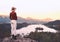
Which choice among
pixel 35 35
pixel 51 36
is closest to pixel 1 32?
pixel 35 35

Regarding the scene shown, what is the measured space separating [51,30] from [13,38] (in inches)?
76.7

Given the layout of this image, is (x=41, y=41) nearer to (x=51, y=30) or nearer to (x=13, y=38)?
(x=51, y=30)

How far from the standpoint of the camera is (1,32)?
8.62 meters

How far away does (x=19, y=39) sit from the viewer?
24.3ft

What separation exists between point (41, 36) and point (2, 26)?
1548 millimetres

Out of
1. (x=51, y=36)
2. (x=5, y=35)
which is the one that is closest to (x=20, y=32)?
(x=5, y=35)

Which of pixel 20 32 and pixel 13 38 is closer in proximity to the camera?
pixel 13 38

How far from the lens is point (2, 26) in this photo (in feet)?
28.6

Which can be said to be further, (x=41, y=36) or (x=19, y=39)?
(x=41, y=36)

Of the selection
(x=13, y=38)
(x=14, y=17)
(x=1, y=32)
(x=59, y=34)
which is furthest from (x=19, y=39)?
(x=59, y=34)

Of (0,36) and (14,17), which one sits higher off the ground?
(14,17)

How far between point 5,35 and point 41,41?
4.39ft

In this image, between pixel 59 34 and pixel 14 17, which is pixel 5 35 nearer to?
pixel 14 17

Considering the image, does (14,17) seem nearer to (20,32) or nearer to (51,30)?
(20,32)
